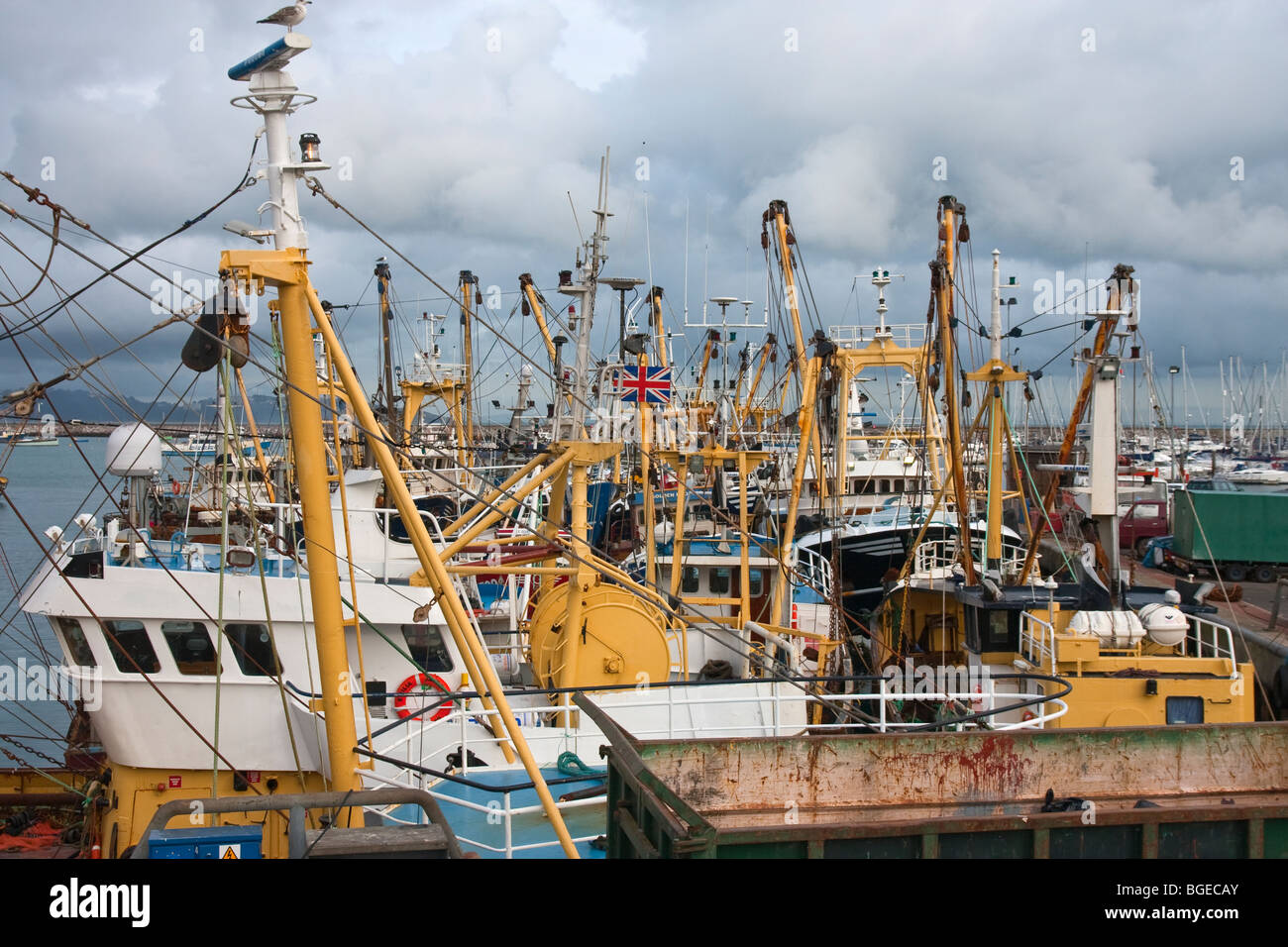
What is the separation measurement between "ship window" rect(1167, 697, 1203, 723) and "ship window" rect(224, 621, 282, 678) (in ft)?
34.3

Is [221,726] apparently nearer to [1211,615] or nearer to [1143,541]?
[1211,615]

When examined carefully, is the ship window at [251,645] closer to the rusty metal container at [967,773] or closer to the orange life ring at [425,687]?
the orange life ring at [425,687]

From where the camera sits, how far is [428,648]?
39.8 ft

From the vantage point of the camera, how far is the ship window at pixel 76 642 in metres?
11.4

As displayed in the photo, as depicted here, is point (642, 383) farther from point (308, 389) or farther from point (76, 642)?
point (76, 642)

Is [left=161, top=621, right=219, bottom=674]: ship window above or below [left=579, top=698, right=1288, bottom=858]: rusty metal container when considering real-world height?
above

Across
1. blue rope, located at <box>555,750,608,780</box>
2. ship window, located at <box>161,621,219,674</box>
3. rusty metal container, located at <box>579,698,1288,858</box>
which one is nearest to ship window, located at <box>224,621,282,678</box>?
ship window, located at <box>161,621,219,674</box>

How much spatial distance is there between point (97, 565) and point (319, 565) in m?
5.03

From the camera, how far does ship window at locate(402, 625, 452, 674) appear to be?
12.0m

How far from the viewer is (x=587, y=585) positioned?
10.9 meters

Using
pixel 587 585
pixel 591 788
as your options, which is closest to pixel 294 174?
pixel 587 585

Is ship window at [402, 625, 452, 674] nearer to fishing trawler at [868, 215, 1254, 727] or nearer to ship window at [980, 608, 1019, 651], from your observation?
fishing trawler at [868, 215, 1254, 727]

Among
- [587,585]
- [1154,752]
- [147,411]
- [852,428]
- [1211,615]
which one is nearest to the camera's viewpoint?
[1154,752]
